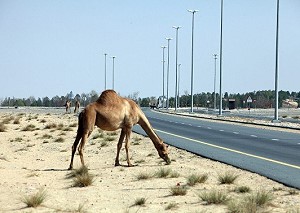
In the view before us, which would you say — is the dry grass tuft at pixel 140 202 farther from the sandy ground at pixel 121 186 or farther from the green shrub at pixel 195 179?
the green shrub at pixel 195 179

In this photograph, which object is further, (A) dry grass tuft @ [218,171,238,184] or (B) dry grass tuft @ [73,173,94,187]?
(A) dry grass tuft @ [218,171,238,184]

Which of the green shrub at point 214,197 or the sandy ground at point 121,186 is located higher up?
the green shrub at point 214,197

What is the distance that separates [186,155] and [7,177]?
7.57 m

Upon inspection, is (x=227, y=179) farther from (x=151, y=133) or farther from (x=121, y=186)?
(x=151, y=133)

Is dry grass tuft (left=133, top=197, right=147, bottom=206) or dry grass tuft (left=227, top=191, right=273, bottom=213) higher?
dry grass tuft (left=227, top=191, right=273, bottom=213)

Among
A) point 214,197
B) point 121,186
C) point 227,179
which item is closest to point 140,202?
point 214,197

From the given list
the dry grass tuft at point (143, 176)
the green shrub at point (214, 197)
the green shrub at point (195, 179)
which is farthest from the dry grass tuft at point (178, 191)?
the dry grass tuft at point (143, 176)

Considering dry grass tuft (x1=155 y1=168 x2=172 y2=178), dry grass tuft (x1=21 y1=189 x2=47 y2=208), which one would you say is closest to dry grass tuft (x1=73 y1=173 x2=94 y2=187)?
dry grass tuft (x1=155 y1=168 x2=172 y2=178)

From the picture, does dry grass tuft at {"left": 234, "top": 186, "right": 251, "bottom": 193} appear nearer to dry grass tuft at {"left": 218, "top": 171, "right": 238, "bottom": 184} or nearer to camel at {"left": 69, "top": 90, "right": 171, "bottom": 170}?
dry grass tuft at {"left": 218, "top": 171, "right": 238, "bottom": 184}

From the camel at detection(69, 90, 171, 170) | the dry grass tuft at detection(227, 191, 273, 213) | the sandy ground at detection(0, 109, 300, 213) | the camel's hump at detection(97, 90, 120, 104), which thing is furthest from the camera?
the camel's hump at detection(97, 90, 120, 104)

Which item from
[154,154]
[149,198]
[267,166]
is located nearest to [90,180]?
[149,198]

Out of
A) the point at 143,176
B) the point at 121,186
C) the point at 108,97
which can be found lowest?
the point at 121,186

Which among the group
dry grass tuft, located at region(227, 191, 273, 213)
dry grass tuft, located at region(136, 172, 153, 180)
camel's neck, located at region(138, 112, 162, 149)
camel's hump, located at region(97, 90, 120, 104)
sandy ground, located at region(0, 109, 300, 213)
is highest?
camel's hump, located at region(97, 90, 120, 104)

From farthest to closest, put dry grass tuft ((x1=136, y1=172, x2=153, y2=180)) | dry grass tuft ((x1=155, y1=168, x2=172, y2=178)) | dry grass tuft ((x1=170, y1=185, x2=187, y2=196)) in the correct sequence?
dry grass tuft ((x1=155, y1=168, x2=172, y2=178)) → dry grass tuft ((x1=136, y1=172, x2=153, y2=180)) → dry grass tuft ((x1=170, y1=185, x2=187, y2=196))
